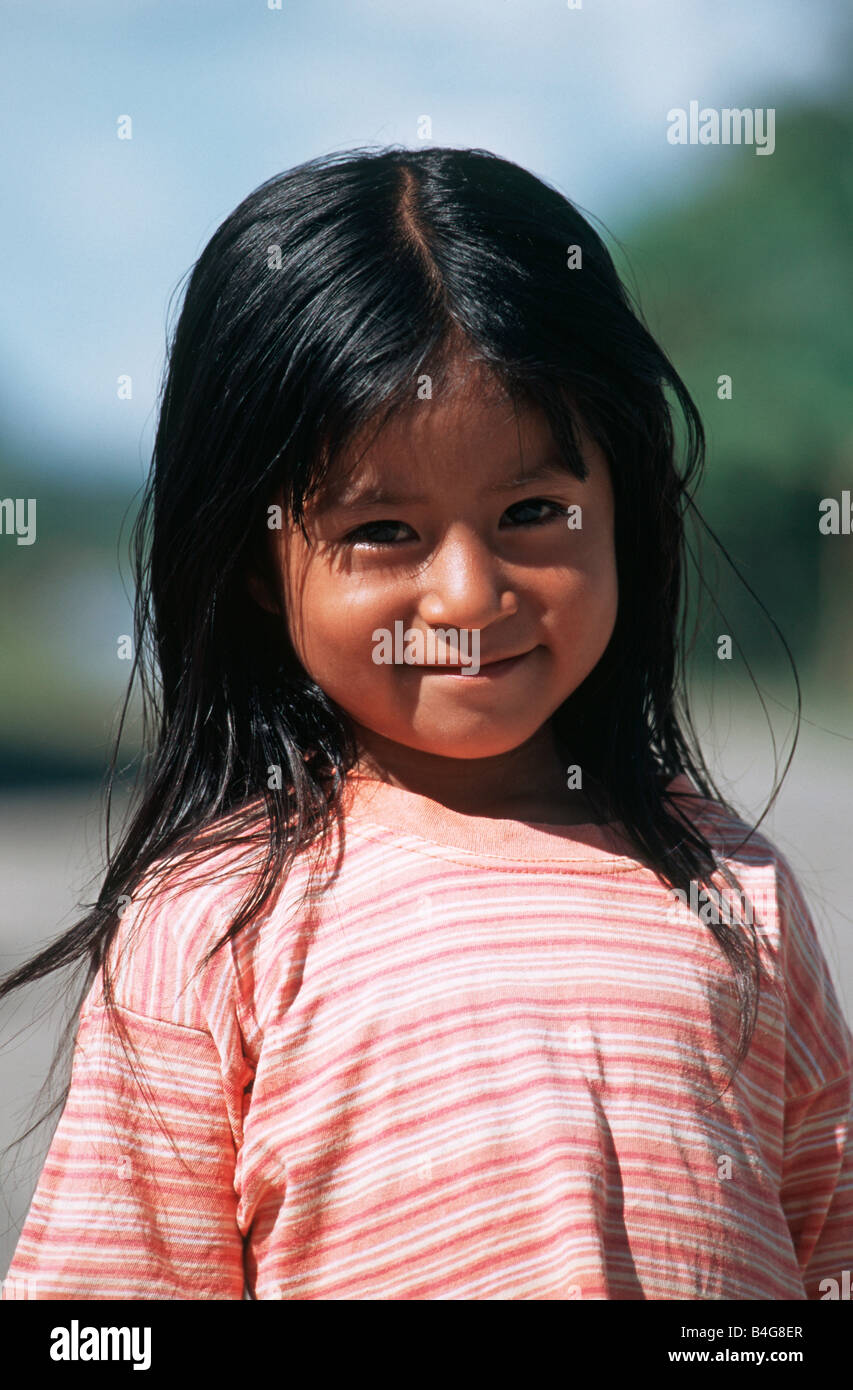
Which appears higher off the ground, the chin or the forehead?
the forehead

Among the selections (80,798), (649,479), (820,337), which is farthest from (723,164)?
(649,479)

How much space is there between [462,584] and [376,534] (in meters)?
0.08

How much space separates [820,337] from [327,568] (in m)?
10.8

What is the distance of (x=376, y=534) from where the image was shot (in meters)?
1.01

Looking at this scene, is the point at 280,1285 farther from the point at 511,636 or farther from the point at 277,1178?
the point at 511,636

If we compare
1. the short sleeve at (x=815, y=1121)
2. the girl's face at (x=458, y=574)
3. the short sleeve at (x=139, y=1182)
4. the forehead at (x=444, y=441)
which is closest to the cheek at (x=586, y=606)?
the girl's face at (x=458, y=574)

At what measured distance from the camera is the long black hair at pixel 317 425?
3.37 feet

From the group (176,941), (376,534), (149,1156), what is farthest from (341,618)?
(149,1156)

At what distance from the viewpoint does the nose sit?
98cm

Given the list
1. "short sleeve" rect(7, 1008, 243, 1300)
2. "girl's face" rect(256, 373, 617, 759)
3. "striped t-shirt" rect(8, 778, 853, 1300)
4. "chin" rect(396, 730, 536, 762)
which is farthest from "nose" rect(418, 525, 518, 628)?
"short sleeve" rect(7, 1008, 243, 1300)

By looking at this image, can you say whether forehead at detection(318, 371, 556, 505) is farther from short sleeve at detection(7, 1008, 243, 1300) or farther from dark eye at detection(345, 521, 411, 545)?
short sleeve at detection(7, 1008, 243, 1300)

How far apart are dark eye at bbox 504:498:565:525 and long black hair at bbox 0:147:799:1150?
38 millimetres
